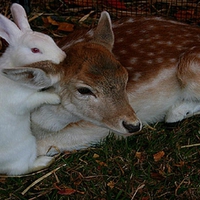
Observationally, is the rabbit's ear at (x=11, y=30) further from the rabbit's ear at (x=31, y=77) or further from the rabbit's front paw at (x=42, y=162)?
the rabbit's front paw at (x=42, y=162)

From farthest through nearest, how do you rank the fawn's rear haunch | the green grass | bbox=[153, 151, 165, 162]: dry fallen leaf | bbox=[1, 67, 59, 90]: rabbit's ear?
1. bbox=[153, 151, 165, 162]: dry fallen leaf
2. the green grass
3. the fawn's rear haunch
4. bbox=[1, 67, 59, 90]: rabbit's ear

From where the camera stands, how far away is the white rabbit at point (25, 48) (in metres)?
4.57

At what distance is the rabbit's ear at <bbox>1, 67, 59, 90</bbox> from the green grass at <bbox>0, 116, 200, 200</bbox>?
868mm

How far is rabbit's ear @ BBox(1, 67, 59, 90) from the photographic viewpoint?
14.2ft

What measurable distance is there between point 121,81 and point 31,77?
0.65m

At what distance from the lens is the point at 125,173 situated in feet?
16.6

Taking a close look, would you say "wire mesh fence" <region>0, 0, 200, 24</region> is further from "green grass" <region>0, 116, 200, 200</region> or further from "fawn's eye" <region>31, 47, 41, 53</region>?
"fawn's eye" <region>31, 47, 41, 53</region>

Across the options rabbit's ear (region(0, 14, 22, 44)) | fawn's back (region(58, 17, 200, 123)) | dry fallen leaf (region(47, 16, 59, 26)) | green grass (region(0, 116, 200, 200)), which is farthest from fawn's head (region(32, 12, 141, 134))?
dry fallen leaf (region(47, 16, 59, 26))

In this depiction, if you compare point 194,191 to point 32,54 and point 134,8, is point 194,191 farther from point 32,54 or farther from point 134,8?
point 134,8

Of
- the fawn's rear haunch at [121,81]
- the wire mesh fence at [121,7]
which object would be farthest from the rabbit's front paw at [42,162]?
the wire mesh fence at [121,7]

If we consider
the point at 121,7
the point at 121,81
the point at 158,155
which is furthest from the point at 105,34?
the point at 121,7

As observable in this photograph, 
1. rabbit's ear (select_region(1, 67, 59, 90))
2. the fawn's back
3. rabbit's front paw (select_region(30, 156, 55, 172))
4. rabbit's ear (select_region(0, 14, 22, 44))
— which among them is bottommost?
rabbit's front paw (select_region(30, 156, 55, 172))

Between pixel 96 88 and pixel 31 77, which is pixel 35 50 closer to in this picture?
pixel 31 77

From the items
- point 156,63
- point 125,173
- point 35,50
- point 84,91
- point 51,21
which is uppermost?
point 35,50
